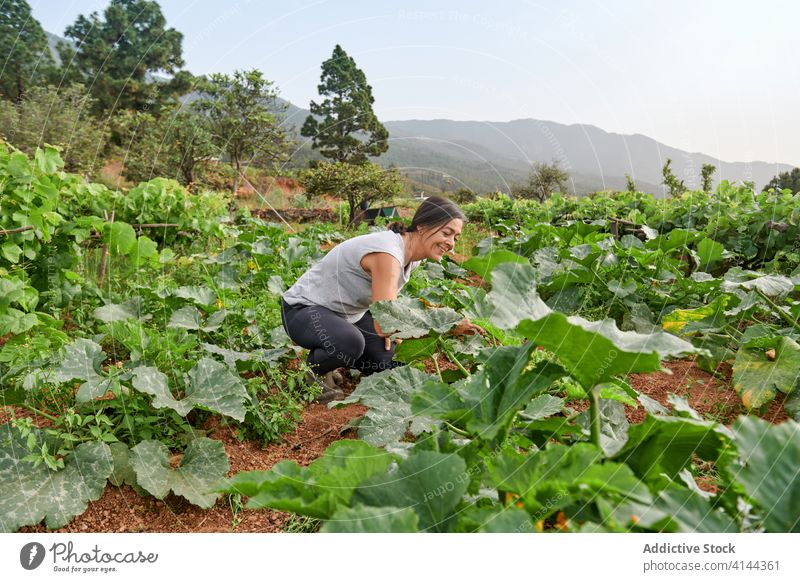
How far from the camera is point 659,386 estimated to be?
114 inches

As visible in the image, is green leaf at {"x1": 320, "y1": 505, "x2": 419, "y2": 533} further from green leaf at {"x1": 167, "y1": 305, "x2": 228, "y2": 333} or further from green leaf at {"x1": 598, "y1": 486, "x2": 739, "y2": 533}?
green leaf at {"x1": 167, "y1": 305, "x2": 228, "y2": 333}

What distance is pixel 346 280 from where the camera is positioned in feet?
10.1

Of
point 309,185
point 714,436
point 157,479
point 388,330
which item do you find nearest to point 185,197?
point 309,185

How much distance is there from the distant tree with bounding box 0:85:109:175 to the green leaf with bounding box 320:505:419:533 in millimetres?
12773

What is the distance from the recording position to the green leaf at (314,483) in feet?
2.89

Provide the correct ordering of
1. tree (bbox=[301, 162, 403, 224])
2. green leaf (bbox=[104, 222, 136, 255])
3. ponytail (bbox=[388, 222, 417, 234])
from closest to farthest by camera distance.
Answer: tree (bbox=[301, 162, 403, 224]) < ponytail (bbox=[388, 222, 417, 234]) < green leaf (bbox=[104, 222, 136, 255])

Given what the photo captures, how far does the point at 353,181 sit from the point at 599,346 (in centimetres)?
159

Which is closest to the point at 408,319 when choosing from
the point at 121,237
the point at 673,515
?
the point at 673,515

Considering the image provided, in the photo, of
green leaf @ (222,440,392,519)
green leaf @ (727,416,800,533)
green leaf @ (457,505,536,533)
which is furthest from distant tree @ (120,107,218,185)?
green leaf @ (727,416,800,533)

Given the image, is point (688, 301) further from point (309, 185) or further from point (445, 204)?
point (309, 185)

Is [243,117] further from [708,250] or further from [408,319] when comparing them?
[708,250]

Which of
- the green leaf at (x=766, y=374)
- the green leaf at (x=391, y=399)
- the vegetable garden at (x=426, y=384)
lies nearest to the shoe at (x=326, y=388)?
the vegetable garden at (x=426, y=384)

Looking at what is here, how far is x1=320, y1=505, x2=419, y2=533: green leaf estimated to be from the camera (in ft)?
2.59
